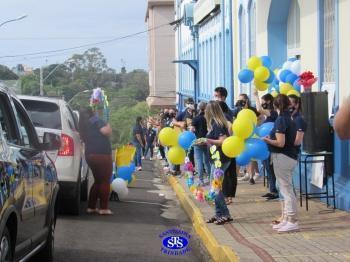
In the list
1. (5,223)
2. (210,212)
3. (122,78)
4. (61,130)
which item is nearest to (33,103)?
(61,130)

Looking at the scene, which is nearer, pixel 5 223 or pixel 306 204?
pixel 5 223

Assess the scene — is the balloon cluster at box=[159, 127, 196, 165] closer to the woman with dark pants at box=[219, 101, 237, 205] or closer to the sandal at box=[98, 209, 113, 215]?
the woman with dark pants at box=[219, 101, 237, 205]

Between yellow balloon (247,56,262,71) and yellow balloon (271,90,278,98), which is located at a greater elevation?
yellow balloon (247,56,262,71)

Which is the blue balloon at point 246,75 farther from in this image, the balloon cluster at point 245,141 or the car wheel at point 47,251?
the car wheel at point 47,251

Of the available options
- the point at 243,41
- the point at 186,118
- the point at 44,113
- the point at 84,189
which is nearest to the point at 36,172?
the point at 44,113

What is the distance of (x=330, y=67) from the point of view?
1148cm

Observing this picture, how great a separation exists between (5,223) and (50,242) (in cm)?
208

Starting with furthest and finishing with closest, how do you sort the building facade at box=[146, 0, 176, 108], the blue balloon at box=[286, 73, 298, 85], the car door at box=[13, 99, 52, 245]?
the building facade at box=[146, 0, 176, 108]
the blue balloon at box=[286, 73, 298, 85]
the car door at box=[13, 99, 52, 245]

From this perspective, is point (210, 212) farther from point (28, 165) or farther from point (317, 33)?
point (28, 165)

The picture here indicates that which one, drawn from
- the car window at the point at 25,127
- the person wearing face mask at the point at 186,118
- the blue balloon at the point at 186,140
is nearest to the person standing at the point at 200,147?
the person wearing face mask at the point at 186,118

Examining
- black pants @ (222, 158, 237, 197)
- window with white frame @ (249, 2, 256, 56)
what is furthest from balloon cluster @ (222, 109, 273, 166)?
window with white frame @ (249, 2, 256, 56)

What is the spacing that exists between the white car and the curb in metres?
1.79

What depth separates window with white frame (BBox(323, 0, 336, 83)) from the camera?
11.3 m

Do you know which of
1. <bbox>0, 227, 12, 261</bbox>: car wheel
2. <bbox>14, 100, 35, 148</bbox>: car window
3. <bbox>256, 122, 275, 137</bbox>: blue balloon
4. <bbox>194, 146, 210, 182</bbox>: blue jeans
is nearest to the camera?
<bbox>0, 227, 12, 261</bbox>: car wheel
